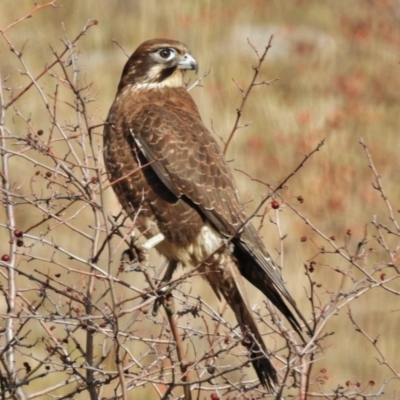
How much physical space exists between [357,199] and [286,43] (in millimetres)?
1312

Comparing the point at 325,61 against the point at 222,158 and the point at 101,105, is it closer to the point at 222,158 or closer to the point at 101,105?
the point at 101,105

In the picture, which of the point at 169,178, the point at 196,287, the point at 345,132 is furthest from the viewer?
the point at 345,132

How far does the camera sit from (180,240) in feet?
14.7

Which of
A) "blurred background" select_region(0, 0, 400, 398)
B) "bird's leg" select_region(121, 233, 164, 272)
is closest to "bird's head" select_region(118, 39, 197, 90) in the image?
"bird's leg" select_region(121, 233, 164, 272)

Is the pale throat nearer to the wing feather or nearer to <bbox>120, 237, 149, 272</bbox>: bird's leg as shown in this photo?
the wing feather

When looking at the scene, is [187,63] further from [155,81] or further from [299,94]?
[299,94]

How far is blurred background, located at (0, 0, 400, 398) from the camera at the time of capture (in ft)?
25.0

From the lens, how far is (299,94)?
8.12 m

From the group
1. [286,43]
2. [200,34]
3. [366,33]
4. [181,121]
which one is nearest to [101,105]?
[200,34]

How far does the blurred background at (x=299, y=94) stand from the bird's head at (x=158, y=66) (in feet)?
8.64

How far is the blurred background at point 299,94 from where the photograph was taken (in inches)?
300

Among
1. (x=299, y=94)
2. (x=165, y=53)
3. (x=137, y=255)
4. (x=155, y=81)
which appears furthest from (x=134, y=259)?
(x=299, y=94)

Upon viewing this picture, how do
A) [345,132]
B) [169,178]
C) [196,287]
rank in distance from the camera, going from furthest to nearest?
1. [345,132]
2. [196,287]
3. [169,178]

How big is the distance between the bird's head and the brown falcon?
0.44 ft
